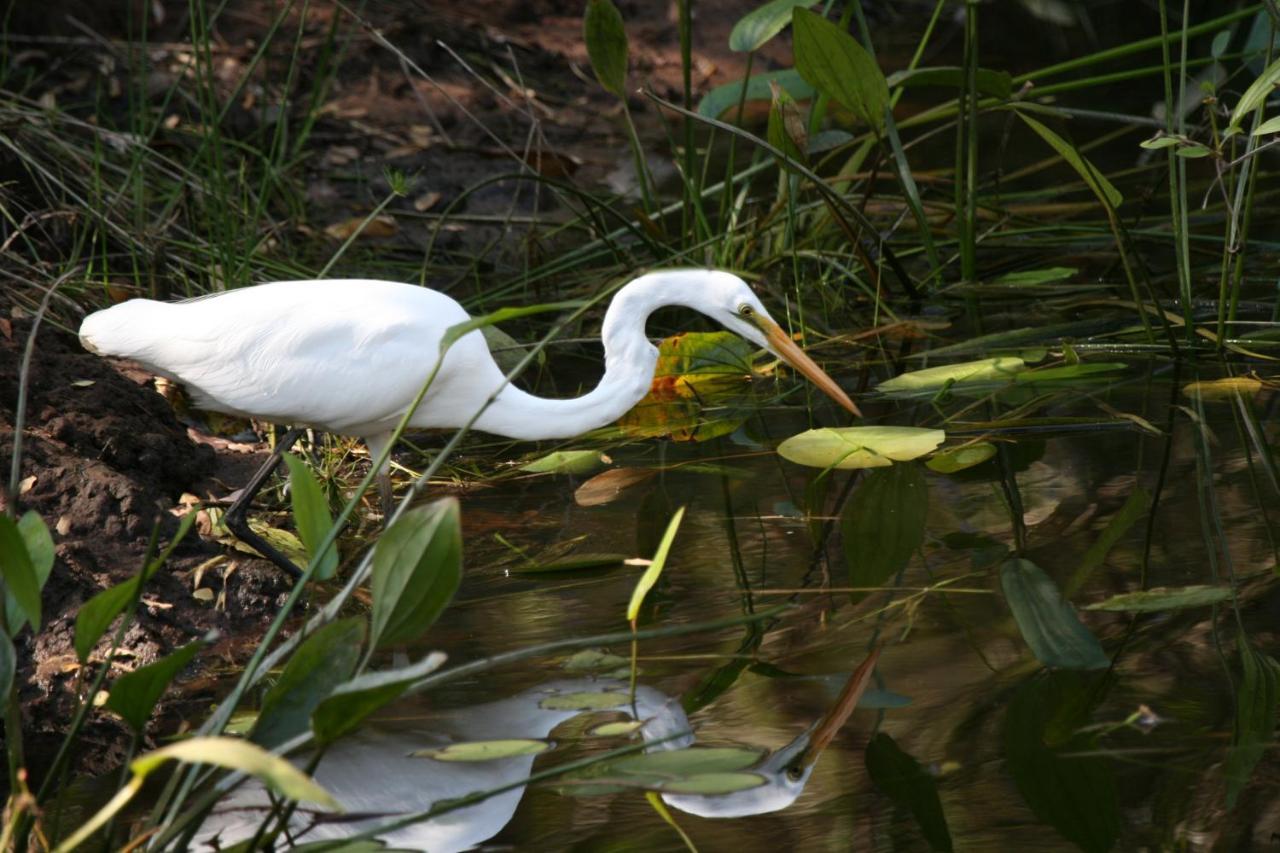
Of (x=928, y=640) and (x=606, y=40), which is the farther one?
(x=606, y=40)

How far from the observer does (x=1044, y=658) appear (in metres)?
2.60

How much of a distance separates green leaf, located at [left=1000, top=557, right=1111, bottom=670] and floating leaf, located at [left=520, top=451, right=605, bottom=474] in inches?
58.5

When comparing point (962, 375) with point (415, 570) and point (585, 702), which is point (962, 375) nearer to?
point (585, 702)

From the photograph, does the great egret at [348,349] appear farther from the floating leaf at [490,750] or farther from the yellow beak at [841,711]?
the floating leaf at [490,750]

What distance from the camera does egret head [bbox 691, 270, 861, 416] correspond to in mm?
3609

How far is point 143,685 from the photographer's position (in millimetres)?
1903

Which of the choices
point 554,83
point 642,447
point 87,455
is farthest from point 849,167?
point 554,83

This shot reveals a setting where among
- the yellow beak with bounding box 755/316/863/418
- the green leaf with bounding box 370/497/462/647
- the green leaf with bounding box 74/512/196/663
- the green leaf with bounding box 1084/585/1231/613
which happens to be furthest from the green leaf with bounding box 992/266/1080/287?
the green leaf with bounding box 74/512/196/663

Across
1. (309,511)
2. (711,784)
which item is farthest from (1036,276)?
(309,511)

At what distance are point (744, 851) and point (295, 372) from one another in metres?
1.93

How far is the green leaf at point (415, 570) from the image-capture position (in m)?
1.90

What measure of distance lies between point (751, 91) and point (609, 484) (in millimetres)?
1769

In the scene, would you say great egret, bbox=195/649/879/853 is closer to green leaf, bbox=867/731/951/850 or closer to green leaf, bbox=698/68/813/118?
green leaf, bbox=867/731/951/850

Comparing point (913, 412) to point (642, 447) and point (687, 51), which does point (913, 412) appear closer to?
point (642, 447)
